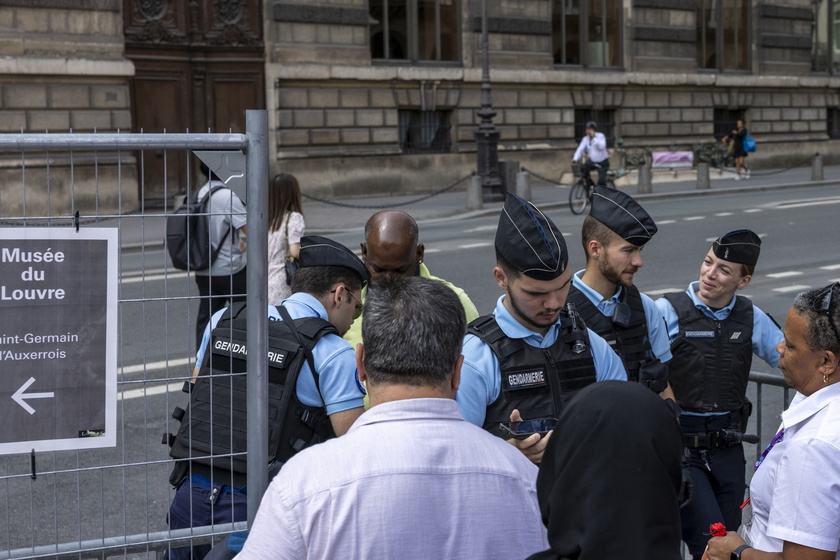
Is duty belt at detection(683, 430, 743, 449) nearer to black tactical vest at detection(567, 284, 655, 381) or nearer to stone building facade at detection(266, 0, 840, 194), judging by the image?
black tactical vest at detection(567, 284, 655, 381)

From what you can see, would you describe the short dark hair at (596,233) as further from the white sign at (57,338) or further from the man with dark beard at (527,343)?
the white sign at (57,338)

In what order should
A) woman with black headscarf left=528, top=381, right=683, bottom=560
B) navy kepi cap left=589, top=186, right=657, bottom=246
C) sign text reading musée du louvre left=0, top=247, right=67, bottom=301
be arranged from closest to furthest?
woman with black headscarf left=528, top=381, right=683, bottom=560
sign text reading musée du louvre left=0, top=247, right=67, bottom=301
navy kepi cap left=589, top=186, right=657, bottom=246

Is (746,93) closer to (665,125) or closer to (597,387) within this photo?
(665,125)

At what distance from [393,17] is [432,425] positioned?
26.0 metres

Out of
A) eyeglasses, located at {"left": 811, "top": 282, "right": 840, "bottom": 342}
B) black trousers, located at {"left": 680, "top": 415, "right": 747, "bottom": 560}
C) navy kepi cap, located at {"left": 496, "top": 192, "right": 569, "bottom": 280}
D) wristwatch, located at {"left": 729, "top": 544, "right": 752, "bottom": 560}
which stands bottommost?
black trousers, located at {"left": 680, "top": 415, "right": 747, "bottom": 560}

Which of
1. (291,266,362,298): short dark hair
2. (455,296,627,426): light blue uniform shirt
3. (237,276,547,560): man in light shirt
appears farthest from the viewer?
(291,266,362,298): short dark hair

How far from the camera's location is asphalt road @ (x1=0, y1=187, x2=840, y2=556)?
13.9 ft

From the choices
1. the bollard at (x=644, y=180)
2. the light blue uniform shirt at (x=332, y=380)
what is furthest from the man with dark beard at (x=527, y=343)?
the bollard at (x=644, y=180)

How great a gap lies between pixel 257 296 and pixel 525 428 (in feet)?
2.90

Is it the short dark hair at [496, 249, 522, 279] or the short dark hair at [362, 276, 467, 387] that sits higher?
the short dark hair at [496, 249, 522, 279]

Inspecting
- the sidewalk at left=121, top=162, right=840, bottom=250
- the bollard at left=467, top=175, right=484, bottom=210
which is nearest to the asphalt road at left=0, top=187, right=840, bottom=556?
the sidewalk at left=121, top=162, right=840, bottom=250

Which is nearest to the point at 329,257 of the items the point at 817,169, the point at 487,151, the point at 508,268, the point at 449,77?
the point at 508,268

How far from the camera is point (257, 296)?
3.11 metres

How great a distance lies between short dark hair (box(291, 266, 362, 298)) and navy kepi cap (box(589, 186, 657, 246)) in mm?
1058
